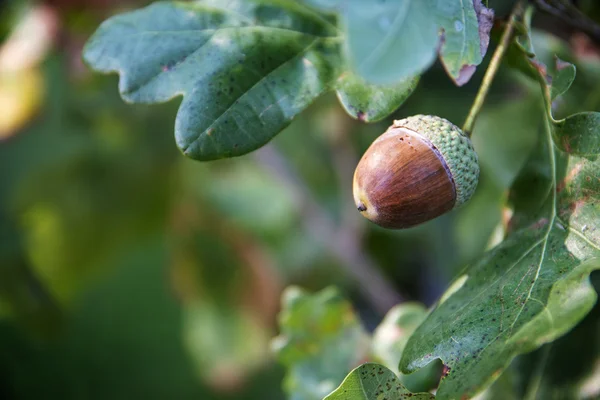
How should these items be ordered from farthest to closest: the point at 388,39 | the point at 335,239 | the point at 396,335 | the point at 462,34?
1. the point at 335,239
2. the point at 396,335
3. the point at 462,34
4. the point at 388,39

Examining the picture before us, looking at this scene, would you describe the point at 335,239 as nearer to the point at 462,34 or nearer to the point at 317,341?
the point at 317,341

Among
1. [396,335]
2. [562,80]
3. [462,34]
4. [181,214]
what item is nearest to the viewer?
[462,34]

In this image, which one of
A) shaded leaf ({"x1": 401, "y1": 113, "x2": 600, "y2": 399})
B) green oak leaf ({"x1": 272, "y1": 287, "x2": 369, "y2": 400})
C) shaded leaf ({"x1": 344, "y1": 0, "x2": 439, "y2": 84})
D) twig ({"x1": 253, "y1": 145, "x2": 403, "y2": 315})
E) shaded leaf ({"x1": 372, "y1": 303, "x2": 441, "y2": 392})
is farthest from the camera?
twig ({"x1": 253, "y1": 145, "x2": 403, "y2": 315})

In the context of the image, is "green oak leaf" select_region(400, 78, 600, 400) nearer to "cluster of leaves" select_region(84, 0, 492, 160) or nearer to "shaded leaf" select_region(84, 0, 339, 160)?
"cluster of leaves" select_region(84, 0, 492, 160)

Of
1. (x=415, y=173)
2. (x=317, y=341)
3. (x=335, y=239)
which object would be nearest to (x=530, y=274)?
(x=415, y=173)

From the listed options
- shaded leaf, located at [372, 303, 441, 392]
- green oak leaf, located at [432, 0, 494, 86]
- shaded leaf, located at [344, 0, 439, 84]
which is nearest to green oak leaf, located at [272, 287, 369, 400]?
shaded leaf, located at [372, 303, 441, 392]

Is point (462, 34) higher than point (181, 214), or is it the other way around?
point (462, 34)
